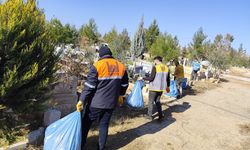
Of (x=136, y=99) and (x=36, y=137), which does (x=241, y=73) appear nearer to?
(x=136, y=99)

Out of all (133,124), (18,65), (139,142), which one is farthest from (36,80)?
(133,124)

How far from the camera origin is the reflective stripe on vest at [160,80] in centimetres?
621

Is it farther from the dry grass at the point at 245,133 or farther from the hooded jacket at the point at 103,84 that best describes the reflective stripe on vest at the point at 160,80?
the dry grass at the point at 245,133

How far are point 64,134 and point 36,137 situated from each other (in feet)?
2.87

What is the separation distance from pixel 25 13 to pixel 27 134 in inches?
81.4

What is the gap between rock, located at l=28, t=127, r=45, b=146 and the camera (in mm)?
4105

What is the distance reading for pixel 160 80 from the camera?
621 centimetres

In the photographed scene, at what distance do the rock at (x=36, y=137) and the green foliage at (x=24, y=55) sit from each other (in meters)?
0.54

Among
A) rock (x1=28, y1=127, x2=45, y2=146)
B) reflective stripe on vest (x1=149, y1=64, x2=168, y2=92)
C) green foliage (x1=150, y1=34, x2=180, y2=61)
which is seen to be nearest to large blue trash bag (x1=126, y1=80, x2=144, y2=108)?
reflective stripe on vest (x1=149, y1=64, x2=168, y2=92)

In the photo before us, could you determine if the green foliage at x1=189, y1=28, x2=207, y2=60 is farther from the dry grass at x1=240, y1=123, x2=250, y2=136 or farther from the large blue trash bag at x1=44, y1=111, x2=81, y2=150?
the large blue trash bag at x1=44, y1=111, x2=81, y2=150

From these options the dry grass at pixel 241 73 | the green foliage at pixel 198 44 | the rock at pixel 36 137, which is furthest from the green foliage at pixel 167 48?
the rock at pixel 36 137

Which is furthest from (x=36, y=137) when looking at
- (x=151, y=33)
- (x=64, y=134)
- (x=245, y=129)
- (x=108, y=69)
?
(x=151, y=33)

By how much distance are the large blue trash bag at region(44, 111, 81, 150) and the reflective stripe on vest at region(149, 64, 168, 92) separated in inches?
115

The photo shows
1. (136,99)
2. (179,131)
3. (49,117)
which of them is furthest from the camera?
(136,99)
